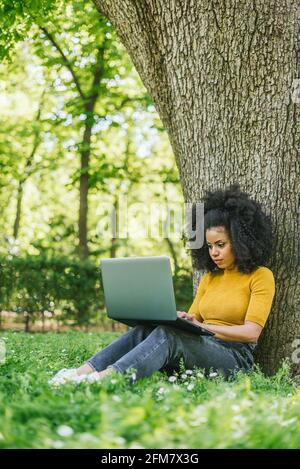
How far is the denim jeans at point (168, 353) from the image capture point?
13.3 ft

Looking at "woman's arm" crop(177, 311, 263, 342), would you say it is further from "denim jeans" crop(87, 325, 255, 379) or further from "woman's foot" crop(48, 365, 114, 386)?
"woman's foot" crop(48, 365, 114, 386)

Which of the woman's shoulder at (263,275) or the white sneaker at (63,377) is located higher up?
the woman's shoulder at (263,275)

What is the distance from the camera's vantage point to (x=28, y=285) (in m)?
12.4

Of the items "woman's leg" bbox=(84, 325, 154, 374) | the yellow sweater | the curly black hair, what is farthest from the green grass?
the curly black hair

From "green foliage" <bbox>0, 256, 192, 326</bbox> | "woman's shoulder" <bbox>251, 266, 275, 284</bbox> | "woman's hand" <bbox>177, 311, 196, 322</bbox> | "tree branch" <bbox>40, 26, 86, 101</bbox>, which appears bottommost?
"green foliage" <bbox>0, 256, 192, 326</bbox>

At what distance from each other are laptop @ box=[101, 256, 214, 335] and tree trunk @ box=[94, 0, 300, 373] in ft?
3.88

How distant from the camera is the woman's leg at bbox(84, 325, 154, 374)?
4.28 m

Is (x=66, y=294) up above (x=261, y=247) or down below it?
below

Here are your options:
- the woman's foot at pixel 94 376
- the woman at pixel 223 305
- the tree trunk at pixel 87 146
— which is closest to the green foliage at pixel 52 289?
the tree trunk at pixel 87 146

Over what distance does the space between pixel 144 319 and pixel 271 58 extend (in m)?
2.42

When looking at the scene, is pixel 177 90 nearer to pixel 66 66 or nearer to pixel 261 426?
pixel 261 426

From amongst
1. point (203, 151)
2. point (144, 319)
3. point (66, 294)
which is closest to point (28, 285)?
point (66, 294)

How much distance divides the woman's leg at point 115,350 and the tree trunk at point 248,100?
48.9 inches
